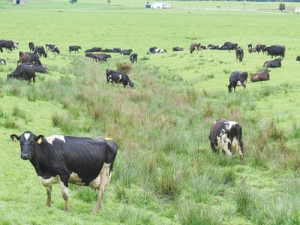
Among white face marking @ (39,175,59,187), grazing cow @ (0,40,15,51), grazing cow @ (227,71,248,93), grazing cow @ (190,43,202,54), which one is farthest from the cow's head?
grazing cow @ (0,40,15,51)

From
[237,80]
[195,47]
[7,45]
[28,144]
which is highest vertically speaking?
[28,144]

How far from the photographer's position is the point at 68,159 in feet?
24.6

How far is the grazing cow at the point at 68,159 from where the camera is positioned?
734cm

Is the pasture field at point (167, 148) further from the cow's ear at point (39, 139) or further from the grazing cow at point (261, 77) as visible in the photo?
the cow's ear at point (39, 139)

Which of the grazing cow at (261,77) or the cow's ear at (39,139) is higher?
the cow's ear at (39,139)

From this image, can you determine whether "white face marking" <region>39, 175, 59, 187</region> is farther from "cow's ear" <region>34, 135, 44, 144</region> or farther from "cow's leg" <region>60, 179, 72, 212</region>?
"cow's ear" <region>34, 135, 44, 144</region>

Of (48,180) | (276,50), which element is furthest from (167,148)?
(276,50)

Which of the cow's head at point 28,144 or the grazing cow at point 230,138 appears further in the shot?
the grazing cow at point 230,138


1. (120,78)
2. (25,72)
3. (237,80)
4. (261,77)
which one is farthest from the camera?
(120,78)

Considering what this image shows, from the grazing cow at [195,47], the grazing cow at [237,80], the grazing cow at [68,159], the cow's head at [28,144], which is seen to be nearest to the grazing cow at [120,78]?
the grazing cow at [237,80]

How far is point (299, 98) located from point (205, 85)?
7.91m

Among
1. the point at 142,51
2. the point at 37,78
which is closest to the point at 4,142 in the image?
the point at 37,78

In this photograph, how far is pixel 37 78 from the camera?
22.9 meters

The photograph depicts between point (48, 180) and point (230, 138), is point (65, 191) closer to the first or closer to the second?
point (48, 180)
